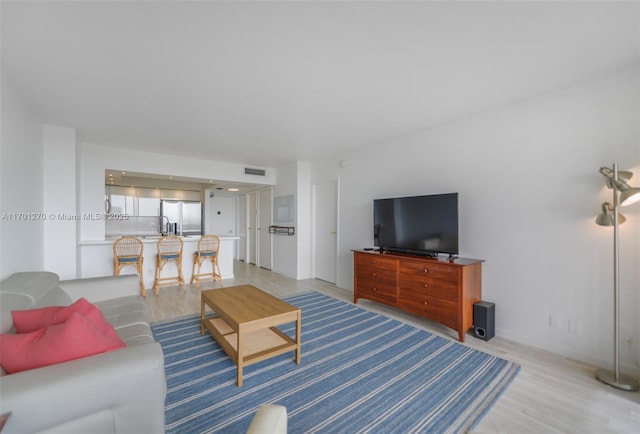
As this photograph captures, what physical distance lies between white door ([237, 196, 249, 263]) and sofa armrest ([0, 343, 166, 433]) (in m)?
6.69

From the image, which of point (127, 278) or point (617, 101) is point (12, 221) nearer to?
point (127, 278)

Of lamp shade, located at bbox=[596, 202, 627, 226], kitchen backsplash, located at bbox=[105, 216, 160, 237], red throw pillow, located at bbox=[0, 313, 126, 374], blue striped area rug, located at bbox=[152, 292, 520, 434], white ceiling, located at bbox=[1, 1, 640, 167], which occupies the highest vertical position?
white ceiling, located at bbox=[1, 1, 640, 167]

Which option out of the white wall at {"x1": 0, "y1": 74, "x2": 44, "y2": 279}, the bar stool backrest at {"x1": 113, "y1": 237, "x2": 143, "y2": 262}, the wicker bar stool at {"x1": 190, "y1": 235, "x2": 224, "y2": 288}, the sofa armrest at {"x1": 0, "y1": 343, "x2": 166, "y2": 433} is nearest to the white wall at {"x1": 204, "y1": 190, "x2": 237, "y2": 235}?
the wicker bar stool at {"x1": 190, "y1": 235, "x2": 224, "y2": 288}

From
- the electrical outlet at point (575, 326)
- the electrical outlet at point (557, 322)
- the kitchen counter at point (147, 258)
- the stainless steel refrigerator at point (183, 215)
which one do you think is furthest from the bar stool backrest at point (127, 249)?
the electrical outlet at point (575, 326)

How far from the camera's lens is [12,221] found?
8.02ft

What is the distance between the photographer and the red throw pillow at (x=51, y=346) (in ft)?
3.88

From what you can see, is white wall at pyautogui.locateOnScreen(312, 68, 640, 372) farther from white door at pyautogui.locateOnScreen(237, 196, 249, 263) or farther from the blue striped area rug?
white door at pyautogui.locateOnScreen(237, 196, 249, 263)

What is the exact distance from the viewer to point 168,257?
481 centimetres

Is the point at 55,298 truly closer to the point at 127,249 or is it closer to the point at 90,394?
the point at 90,394

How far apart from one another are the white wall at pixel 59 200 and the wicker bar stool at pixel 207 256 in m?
1.83

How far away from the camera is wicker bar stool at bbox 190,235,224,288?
16.8ft

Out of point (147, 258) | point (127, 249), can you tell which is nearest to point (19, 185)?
point (127, 249)

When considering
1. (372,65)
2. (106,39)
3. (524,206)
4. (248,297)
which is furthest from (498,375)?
(106,39)

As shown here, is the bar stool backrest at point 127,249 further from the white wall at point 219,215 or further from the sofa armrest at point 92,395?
the sofa armrest at point 92,395
